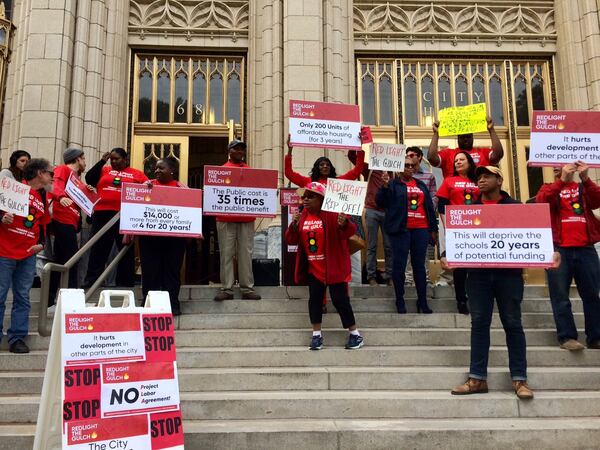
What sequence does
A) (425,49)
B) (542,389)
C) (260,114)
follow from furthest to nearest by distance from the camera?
(425,49), (260,114), (542,389)

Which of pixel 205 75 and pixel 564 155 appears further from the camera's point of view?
pixel 205 75

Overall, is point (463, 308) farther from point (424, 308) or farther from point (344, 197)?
point (344, 197)

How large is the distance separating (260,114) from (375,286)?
4959 millimetres

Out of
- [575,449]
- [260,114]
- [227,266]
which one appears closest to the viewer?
[575,449]

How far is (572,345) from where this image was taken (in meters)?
5.46

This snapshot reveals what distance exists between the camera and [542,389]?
16.3 feet

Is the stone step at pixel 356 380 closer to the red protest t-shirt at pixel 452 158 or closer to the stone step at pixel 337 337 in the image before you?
the stone step at pixel 337 337

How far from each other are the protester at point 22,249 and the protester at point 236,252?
85.2 inches

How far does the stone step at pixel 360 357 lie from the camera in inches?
211

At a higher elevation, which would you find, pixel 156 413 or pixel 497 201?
pixel 497 201

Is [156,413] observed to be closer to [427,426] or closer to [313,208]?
[427,426]

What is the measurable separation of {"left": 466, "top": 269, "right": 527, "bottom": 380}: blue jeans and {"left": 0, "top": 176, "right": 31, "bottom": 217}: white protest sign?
4.66 m

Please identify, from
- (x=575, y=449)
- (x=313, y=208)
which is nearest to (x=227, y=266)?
(x=313, y=208)

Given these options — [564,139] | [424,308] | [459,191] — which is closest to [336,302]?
[424,308]
